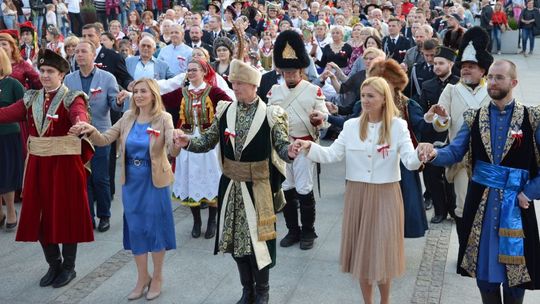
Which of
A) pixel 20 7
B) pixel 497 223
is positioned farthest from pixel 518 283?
pixel 20 7

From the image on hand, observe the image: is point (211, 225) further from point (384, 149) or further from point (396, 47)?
point (396, 47)

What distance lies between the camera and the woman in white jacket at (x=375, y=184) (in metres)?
4.98

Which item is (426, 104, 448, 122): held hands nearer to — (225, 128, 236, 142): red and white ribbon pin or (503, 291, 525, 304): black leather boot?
(503, 291, 525, 304): black leather boot

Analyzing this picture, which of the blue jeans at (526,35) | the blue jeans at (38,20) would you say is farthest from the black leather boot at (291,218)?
the blue jeans at (526,35)

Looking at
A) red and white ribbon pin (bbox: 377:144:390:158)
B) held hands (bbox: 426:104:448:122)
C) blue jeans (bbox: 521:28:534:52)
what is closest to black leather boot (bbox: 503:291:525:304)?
red and white ribbon pin (bbox: 377:144:390:158)

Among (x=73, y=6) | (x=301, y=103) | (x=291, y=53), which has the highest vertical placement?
(x=73, y=6)

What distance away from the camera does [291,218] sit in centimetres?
694

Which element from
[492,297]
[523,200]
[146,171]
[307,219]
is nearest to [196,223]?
[307,219]

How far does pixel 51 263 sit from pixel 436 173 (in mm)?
4118

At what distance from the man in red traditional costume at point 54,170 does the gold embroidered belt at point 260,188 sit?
1575 millimetres

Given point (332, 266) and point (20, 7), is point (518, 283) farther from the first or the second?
point (20, 7)

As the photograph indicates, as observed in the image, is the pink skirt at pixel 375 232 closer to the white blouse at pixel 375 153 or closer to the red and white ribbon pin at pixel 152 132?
the white blouse at pixel 375 153

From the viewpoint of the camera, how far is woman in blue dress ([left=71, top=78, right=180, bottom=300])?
222 inches

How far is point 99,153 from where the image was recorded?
7551 mm
